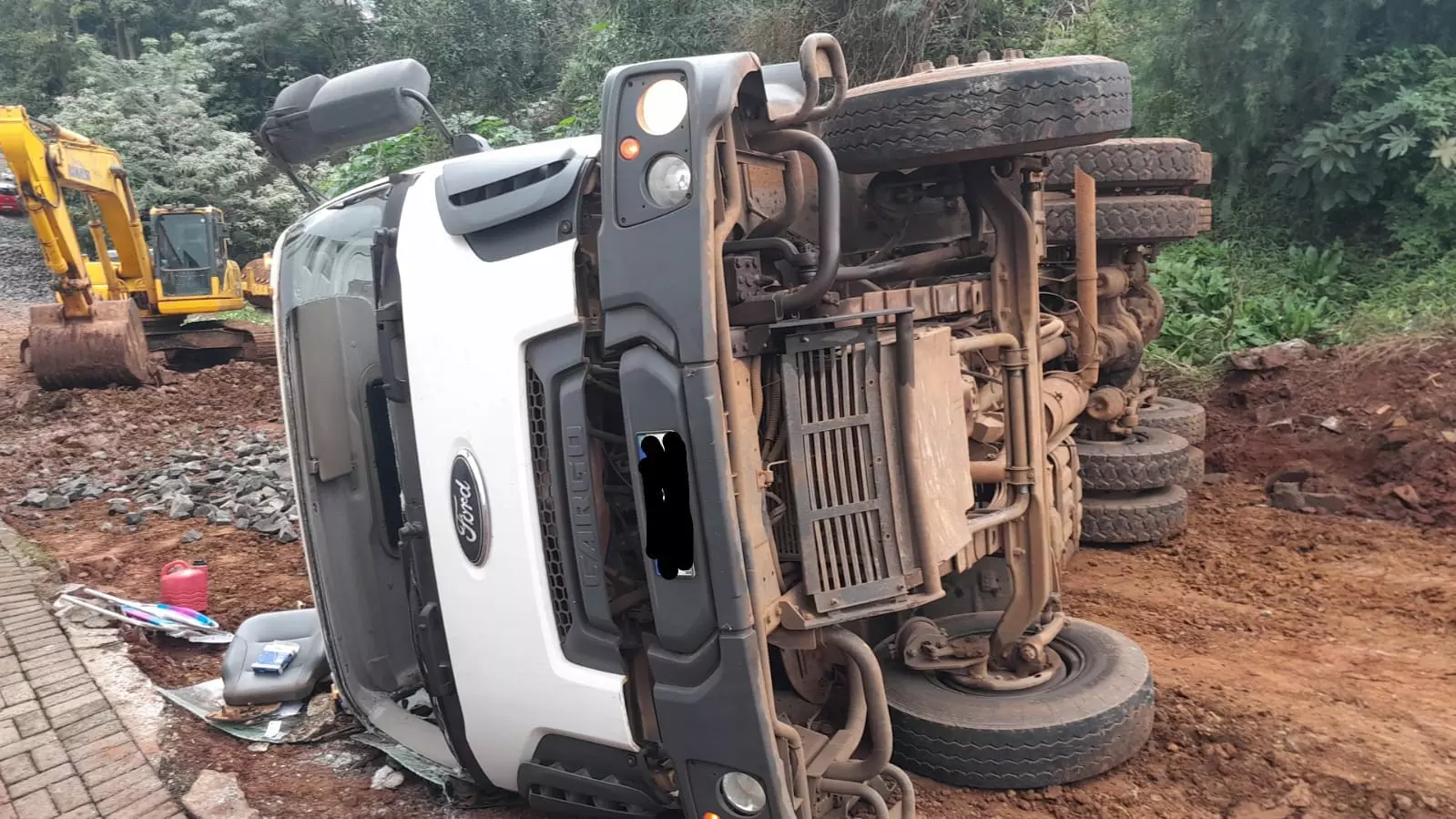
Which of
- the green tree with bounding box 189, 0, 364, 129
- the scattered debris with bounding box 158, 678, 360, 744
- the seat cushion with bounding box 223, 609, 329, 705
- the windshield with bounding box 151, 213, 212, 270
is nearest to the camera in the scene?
the scattered debris with bounding box 158, 678, 360, 744

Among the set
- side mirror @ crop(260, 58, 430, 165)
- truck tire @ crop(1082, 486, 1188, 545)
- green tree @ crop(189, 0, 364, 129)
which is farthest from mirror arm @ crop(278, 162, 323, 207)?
green tree @ crop(189, 0, 364, 129)

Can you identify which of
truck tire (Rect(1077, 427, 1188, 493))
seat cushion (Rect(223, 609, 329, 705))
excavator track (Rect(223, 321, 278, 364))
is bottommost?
excavator track (Rect(223, 321, 278, 364))

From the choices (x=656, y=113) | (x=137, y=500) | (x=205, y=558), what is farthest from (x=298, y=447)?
(x=137, y=500)

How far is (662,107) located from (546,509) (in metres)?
0.95

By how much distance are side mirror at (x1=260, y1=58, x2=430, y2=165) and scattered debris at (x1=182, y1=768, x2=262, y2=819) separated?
2.02m

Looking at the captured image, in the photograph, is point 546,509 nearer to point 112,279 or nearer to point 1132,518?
point 1132,518

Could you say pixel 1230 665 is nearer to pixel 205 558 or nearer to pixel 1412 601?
pixel 1412 601

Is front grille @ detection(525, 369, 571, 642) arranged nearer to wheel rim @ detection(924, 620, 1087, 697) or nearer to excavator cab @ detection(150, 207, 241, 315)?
wheel rim @ detection(924, 620, 1087, 697)

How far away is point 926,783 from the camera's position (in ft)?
9.86

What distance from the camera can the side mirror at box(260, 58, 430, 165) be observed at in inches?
113

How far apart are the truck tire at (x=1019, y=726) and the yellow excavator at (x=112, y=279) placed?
12164 millimetres

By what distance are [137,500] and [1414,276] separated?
434 inches

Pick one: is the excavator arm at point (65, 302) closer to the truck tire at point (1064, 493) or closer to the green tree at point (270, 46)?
the truck tire at point (1064, 493)

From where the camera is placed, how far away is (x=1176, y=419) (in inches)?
258
